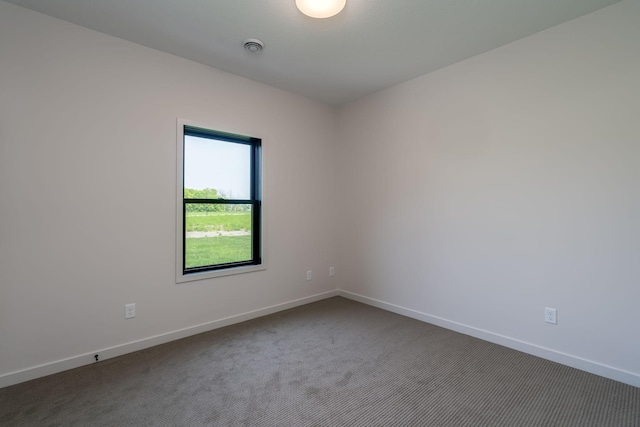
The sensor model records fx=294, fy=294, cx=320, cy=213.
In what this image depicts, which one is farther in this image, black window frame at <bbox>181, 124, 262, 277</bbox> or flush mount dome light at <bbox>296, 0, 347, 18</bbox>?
black window frame at <bbox>181, 124, 262, 277</bbox>

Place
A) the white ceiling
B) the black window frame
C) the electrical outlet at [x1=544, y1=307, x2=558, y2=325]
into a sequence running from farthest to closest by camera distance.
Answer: the black window frame
the electrical outlet at [x1=544, y1=307, x2=558, y2=325]
the white ceiling

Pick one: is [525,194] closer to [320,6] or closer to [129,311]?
[320,6]

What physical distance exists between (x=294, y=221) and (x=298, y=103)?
61.2 inches

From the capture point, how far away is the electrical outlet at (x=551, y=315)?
242cm

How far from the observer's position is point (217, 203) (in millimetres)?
3199

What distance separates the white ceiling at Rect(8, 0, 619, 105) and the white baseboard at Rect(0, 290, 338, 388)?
2.68 m

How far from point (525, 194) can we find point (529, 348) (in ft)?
4.40

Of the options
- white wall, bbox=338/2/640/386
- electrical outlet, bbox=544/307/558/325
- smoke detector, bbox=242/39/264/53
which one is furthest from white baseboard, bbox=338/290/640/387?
smoke detector, bbox=242/39/264/53

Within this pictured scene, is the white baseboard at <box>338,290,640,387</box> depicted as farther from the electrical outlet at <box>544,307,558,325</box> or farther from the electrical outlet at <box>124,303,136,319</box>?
the electrical outlet at <box>124,303,136,319</box>

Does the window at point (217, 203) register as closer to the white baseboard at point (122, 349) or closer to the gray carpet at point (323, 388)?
the white baseboard at point (122, 349)

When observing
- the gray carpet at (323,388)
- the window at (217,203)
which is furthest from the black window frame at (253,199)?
the gray carpet at (323,388)

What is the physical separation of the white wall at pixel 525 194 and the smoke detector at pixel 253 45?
1695 millimetres

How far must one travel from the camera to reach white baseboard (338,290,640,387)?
213 cm

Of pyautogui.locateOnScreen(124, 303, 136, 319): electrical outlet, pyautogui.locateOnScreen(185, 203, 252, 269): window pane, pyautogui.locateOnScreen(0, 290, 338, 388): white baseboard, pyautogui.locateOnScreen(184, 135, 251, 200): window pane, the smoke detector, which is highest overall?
the smoke detector
